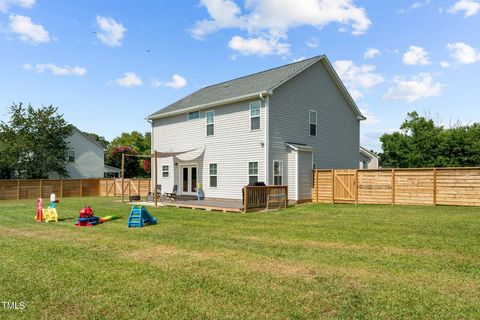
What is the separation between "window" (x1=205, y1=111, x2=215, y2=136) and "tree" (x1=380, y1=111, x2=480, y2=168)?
2139cm

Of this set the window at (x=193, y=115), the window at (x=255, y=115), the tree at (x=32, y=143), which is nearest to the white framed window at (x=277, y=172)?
the window at (x=255, y=115)

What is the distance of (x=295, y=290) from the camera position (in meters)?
4.66

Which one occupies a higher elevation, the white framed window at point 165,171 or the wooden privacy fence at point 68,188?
the white framed window at point 165,171

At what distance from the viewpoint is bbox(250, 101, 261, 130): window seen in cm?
1762

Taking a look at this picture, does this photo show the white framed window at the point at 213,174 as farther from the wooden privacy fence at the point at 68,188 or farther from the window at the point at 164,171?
the wooden privacy fence at the point at 68,188

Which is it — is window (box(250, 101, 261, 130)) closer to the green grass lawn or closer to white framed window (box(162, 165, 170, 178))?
white framed window (box(162, 165, 170, 178))

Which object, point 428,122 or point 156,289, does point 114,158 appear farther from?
point 156,289

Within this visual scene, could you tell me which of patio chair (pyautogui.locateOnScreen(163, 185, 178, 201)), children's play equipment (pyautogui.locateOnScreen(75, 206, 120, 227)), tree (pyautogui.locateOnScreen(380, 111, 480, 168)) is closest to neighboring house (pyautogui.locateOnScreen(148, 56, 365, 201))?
patio chair (pyautogui.locateOnScreen(163, 185, 178, 201))

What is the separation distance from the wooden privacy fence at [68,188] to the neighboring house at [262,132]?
A: 402cm

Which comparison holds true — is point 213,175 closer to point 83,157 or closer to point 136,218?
point 136,218

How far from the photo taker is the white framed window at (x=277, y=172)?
1752 cm

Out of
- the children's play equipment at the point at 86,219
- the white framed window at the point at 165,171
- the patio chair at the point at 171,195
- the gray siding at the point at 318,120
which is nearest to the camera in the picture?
the children's play equipment at the point at 86,219

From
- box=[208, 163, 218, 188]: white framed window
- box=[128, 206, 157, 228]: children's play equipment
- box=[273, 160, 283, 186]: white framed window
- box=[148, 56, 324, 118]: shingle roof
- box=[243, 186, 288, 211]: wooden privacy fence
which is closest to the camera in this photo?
box=[128, 206, 157, 228]: children's play equipment

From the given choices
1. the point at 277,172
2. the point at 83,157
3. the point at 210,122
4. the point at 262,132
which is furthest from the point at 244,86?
the point at 83,157
